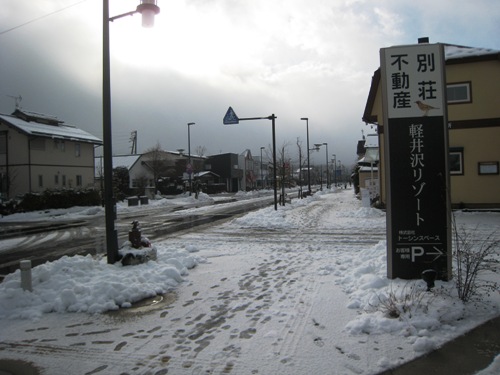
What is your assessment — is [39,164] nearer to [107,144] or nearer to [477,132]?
[107,144]

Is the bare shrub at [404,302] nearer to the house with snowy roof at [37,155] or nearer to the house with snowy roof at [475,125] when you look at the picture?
the house with snowy roof at [475,125]

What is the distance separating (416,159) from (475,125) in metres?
13.5

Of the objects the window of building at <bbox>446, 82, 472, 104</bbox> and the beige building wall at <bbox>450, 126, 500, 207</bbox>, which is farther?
the window of building at <bbox>446, 82, 472, 104</bbox>

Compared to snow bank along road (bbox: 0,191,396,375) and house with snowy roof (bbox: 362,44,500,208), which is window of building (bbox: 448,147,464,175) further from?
snow bank along road (bbox: 0,191,396,375)

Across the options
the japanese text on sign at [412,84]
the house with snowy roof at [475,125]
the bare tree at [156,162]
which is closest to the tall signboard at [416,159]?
the japanese text on sign at [412,84]

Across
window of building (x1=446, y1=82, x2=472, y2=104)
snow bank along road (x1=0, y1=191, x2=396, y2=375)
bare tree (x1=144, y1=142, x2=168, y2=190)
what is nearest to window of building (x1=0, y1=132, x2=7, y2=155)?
bare tree (x1=144, y1=142, x2=168, y2=190)

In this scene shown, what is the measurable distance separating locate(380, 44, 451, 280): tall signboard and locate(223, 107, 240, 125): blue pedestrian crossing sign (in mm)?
12238

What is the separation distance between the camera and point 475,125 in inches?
656

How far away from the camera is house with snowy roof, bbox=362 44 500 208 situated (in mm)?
16469

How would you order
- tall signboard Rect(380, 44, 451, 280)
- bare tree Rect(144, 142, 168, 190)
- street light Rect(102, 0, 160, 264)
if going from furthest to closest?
1. bare tree Rect(144, 142, 168, 190)
2. street light Rect(102, 0, 160, 264)
3. tall signboard Rect(380, 44, 451, 280)

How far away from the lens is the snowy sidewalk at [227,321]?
378 cm

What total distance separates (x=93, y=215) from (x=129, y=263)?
19264 mm

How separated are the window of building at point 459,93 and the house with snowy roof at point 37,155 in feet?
90.0

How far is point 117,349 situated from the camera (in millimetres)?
4117
